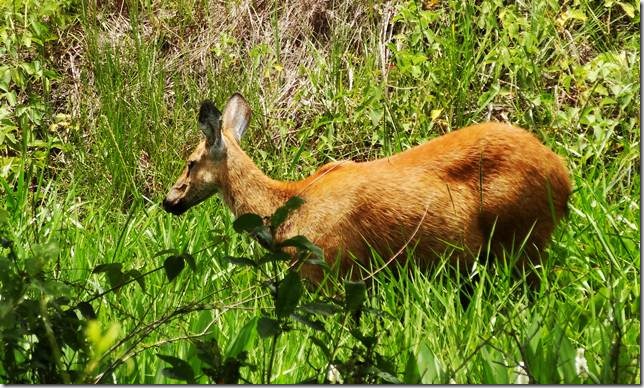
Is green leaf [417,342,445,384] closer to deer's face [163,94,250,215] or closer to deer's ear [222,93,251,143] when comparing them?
deer's face [163,94,250,215]

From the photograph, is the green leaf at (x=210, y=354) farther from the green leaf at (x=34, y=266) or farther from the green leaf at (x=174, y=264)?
the green leaf at (x=34, y=266)

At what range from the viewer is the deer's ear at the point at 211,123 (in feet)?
19.4

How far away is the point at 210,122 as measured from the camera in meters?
6.01

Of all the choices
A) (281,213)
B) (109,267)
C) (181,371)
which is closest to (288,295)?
(281,213)

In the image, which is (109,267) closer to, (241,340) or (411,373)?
(241,340)

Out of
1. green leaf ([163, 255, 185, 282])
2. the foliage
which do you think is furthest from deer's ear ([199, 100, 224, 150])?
green leaf ([163, 255, 185, 282])

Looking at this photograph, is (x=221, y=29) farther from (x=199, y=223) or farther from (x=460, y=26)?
(x=199, y=223)

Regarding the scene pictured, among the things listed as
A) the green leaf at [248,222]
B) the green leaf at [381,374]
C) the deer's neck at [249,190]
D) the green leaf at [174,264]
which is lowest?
the deer's neck at [249,190]

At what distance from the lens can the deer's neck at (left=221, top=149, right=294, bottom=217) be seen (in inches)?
237

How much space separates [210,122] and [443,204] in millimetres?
1269

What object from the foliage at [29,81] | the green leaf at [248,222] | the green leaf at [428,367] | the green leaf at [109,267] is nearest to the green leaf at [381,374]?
the green leaf at [428,367]

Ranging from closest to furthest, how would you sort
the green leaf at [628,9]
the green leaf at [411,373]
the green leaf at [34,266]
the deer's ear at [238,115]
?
the green leaf at [34,266], the green leaf at [411,373], the deer's ear at [238,115], the green leaf at [628,9]

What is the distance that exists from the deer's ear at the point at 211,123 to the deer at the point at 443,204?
544 mm

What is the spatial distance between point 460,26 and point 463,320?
355 cm
